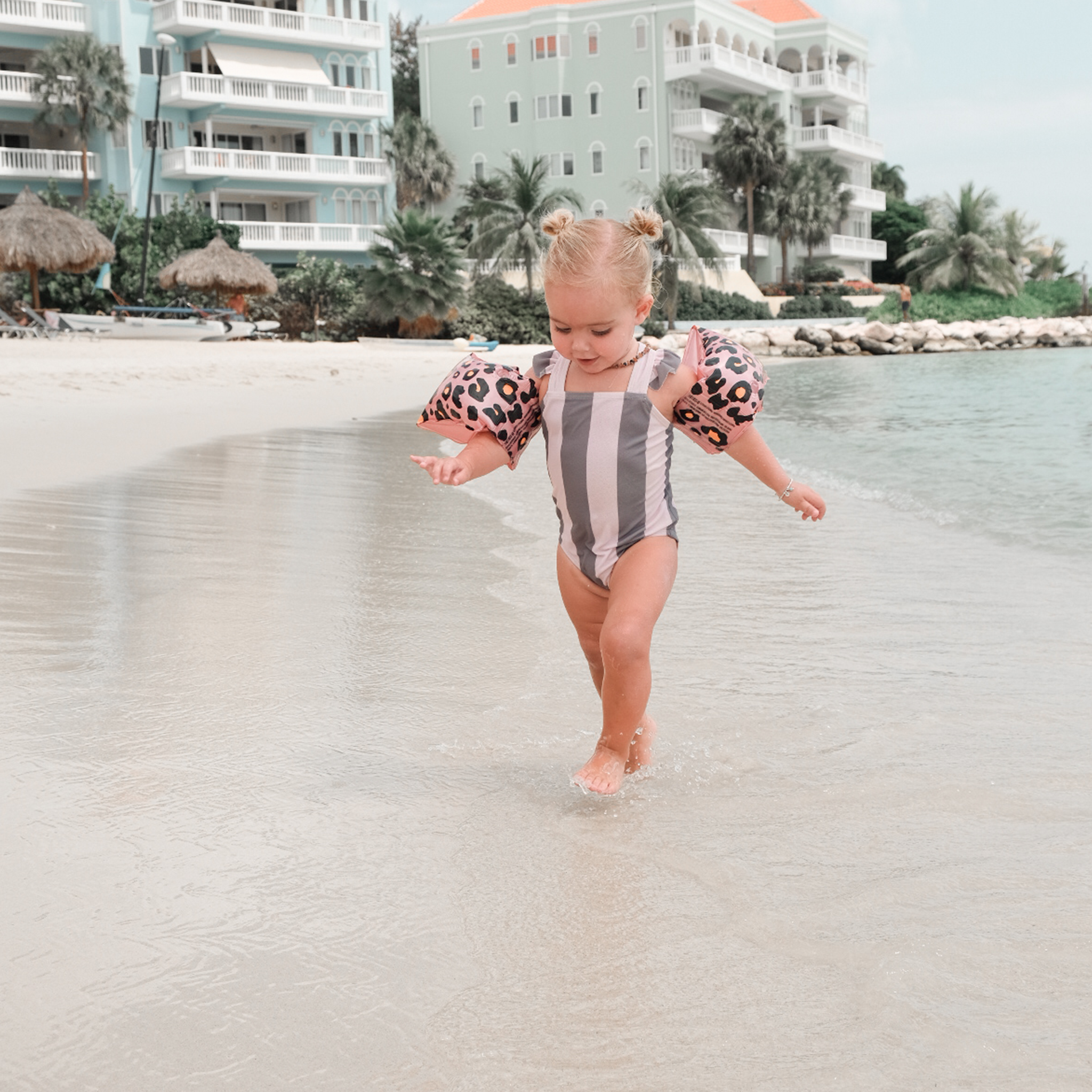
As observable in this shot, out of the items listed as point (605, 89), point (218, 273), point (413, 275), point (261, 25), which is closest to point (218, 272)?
point (218, 273)

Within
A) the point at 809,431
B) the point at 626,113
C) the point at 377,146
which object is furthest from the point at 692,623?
the point at 626,113

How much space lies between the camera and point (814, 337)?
43.3 meters

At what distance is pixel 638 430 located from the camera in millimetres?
3053

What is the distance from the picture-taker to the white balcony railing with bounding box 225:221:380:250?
145 feet

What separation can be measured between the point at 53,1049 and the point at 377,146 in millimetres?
52377

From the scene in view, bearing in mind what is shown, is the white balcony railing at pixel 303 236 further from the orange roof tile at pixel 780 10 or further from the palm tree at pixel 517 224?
the orange roof tile at pixel 780 10

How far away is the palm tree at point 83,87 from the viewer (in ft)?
135

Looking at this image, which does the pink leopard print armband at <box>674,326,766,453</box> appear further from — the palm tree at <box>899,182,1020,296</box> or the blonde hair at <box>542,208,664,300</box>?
the palm tree at <box>899,182,1020,296</box>

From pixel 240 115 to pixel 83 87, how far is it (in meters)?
6.35

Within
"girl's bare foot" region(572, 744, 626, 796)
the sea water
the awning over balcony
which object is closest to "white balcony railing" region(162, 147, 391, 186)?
the awning over balcony

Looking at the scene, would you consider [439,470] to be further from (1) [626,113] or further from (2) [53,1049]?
(1) [626,113]

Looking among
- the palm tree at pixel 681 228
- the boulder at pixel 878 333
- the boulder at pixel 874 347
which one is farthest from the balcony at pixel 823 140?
the boulder at pixel 874 347

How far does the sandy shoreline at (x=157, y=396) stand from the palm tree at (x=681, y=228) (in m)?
17.9

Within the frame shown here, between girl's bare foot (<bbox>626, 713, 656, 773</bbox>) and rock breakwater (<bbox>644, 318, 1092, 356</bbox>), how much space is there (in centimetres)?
3480
